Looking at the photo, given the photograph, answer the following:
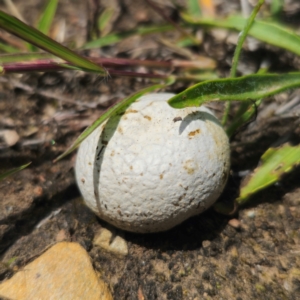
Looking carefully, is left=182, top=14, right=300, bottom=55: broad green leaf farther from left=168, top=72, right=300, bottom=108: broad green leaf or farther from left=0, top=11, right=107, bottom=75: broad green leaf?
left=0, top=11, right=107, bottom=75: broad green leaf

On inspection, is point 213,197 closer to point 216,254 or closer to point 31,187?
point 216,254

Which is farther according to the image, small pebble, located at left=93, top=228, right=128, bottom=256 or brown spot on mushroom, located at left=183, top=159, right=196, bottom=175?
small pebble, located at left=93, top=228, right=128, bottom=256

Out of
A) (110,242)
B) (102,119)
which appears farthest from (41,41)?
(110,242)

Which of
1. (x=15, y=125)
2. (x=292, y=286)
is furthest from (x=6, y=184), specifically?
(x=292, y=286)

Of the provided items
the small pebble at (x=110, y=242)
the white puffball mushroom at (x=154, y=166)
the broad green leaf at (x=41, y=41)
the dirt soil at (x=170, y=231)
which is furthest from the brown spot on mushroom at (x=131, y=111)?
the small pebble at (x=110, y=242)

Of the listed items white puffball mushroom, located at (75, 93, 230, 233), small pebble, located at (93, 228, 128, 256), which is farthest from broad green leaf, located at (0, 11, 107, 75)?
small pebble, located at (93, 228, 128, 256)

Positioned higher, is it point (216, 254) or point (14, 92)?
point (14, 92)
